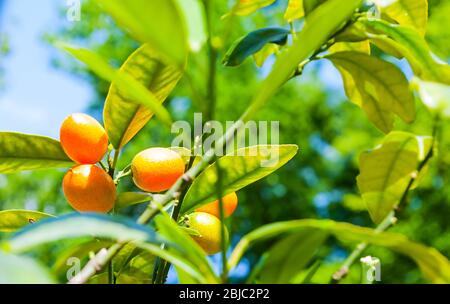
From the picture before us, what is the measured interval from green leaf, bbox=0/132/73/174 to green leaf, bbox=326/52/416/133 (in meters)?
0.25

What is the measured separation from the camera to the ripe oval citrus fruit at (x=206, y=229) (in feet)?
1.66

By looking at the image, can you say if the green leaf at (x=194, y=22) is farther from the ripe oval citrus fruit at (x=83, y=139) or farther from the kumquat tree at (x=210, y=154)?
the ripe oval citrus fruit at (x=83, y=139)

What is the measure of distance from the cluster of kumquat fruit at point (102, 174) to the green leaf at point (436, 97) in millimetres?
201

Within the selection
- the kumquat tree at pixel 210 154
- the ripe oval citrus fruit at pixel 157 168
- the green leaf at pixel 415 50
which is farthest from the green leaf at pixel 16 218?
the green leaf at pixel 415 50

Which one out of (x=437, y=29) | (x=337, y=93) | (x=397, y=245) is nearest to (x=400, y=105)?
(x=397, y=245)

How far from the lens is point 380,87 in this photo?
1.86 ft

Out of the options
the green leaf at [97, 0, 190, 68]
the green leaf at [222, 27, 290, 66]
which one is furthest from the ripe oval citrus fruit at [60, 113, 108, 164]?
the green leaf at [97, 0, 190, 68]

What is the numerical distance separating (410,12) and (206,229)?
0.28 meters

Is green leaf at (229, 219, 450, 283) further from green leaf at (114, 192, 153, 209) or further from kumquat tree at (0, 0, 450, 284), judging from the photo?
green leaf at (114, 192, 153, 209)

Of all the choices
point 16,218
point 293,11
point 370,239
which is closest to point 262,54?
point 293,11

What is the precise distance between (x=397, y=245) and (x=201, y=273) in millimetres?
107

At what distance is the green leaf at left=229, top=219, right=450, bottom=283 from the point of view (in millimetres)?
317

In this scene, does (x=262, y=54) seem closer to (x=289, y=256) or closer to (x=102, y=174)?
(x=102, y=174)

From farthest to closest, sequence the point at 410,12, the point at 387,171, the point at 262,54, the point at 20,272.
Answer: the point at 262,54 < the point at 410,12 < the point at 387,171 < the point at 20,272
